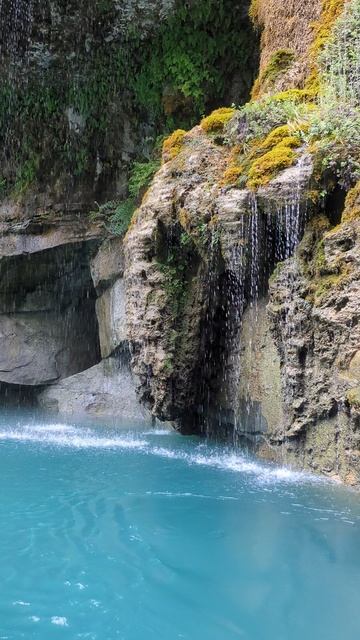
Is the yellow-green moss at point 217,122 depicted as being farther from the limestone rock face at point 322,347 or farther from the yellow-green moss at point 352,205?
the yellow-green moss at point 352,205

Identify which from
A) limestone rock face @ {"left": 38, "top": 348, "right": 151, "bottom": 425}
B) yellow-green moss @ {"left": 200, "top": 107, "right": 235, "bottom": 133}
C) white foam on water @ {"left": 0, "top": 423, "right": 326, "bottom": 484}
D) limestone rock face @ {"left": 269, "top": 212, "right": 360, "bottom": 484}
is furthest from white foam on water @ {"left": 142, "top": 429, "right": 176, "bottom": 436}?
yellow-green moss @ {"left": 200, "top": 107, "right": 235, "bottom": 133}

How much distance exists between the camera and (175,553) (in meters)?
5.57

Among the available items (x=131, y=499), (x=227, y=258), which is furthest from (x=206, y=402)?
(x=131, y=499)

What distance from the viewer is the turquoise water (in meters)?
4.38

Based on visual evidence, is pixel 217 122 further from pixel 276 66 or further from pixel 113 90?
pixel 113 90

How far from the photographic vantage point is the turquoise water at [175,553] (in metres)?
4.38

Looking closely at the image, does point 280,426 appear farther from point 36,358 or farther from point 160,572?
point 36,358

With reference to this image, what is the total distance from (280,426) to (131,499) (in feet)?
10.3

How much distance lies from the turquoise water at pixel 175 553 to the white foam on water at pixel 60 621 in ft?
0.05

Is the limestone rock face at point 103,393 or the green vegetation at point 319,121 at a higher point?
the green vegetation at point 319,121

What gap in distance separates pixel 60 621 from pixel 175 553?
145cm

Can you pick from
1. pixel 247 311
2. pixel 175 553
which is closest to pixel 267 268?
pixel 247 311

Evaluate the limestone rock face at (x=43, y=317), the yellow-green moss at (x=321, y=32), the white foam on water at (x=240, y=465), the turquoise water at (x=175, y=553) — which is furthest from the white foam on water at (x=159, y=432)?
the yellow-green moss at (x=321, y=32)

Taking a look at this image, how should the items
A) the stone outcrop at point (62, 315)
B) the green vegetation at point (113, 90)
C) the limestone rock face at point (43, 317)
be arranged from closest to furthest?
the green vegetation at point (113, 90)
the stone outcrop at point (62, 315)
the limestone rock face at point (43, 317)
